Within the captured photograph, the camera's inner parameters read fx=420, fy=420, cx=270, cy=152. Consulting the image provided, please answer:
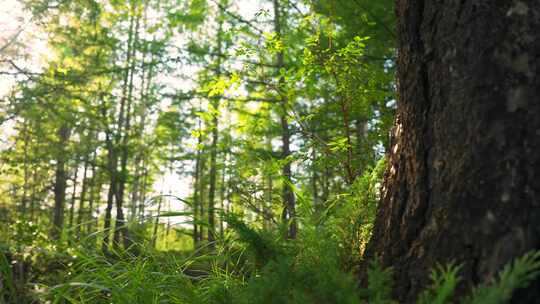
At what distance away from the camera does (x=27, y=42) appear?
29.7ft

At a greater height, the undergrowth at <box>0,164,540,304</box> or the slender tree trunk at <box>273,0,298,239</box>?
the slender tree trunk at <box>273,0,298,239</box>

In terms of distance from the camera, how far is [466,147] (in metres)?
1.13

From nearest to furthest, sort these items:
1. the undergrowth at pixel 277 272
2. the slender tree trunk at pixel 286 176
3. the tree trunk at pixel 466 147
Result: the tree trunk at pixel 466 147, the undergrowth at pixel 277 272, the slender tree trunk at pixel 286 176

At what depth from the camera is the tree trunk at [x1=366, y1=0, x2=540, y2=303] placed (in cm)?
101

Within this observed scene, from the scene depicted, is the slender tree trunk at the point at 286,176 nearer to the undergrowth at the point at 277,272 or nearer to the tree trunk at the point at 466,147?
the undergrowth at the point at 277,272

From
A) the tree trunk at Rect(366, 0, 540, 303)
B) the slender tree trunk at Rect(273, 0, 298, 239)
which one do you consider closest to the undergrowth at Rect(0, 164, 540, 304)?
the tree trunk at Rect(366, 0, 540, 303)

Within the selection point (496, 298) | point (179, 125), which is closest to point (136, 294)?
point (496, 298)

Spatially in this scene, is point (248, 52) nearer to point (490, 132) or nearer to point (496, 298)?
point (490, 132)

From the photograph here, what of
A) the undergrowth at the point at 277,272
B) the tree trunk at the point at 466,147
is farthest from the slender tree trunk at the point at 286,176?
the tree trunk at the point at 466,147

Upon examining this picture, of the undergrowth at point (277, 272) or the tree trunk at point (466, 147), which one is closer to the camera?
the tree trunk at point (466, 147)

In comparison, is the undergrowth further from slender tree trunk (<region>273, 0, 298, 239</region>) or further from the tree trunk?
slender tree trunk (<region>273, 0, 298, 239</region>)

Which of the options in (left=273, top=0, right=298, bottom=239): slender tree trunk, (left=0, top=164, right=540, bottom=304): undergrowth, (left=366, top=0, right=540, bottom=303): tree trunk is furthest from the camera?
(left=273, top=0, right=298, bottom=239): slender tree trunk

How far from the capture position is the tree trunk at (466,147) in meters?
1.01

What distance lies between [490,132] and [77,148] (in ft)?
34.2
